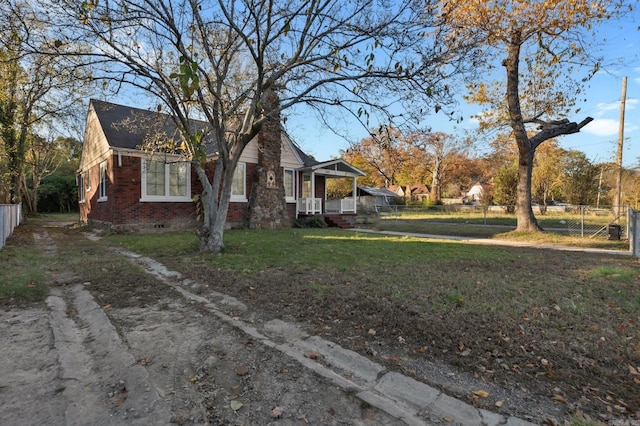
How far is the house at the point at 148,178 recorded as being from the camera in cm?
1226

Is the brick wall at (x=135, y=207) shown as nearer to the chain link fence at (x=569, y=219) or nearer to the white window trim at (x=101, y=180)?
the white window trim at (x=101, y=180)

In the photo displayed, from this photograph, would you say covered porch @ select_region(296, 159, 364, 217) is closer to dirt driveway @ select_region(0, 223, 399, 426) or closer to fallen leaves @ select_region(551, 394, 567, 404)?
dirt driveway @ select_region(0, 223, 399, 426)

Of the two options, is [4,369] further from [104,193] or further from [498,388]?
[104,193]

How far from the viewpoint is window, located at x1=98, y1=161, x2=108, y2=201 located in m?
13.7

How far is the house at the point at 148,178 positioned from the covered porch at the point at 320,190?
0.05 metres

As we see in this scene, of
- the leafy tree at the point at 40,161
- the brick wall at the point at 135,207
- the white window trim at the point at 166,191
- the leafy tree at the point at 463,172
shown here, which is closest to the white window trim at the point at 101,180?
the brick wall at the point at 135,207

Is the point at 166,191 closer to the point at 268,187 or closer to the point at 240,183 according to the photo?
the point at 240,183

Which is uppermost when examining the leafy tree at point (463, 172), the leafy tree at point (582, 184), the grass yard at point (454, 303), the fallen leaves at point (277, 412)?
the leafy tree at point (463, 172)

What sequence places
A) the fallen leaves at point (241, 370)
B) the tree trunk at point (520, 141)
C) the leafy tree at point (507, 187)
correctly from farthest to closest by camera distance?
1. the leafy tree at point (507, 187)
2. the tree trunk at point (520, 141)
3. the fallen leaves at point (241, 370)

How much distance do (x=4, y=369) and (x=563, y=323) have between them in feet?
18.0

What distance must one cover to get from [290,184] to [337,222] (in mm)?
Result: 3196

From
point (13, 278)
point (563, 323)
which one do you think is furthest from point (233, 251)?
point (563, 323)

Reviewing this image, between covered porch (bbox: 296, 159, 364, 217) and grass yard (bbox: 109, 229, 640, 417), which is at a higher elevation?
covered porch (bbox: 296, 159, 364, 217)

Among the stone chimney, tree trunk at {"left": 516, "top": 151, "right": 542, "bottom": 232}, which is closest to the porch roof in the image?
the stone chimney
